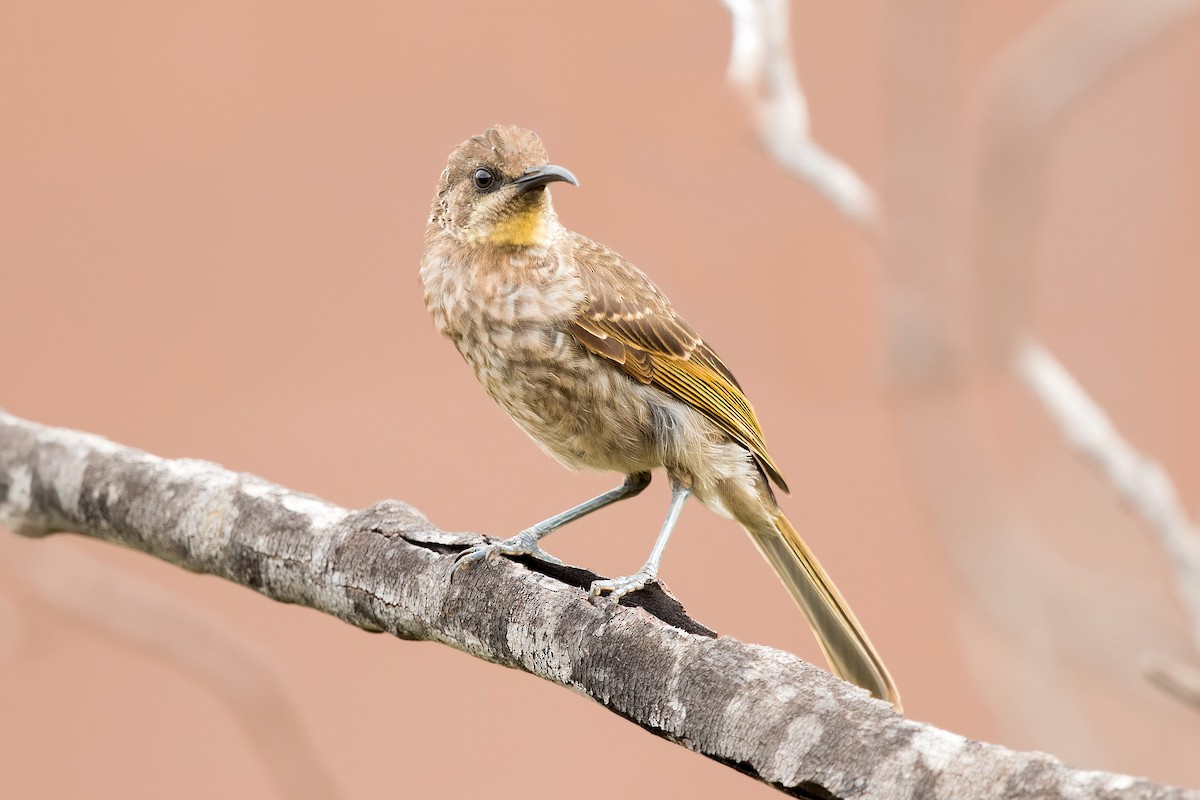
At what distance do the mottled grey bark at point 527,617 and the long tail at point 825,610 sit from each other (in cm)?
92

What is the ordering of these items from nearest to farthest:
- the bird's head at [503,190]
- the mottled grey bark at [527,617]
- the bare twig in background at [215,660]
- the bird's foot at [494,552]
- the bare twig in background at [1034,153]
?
the mottled grey bark at [527,617] → the bird's foot at [494,552] → the bird's head at [503,190] → the bare twig in background at [1034,153] → the bare twig in background at [215,660]

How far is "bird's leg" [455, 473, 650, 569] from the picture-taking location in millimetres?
2564

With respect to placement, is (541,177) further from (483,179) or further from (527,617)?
(527,617)

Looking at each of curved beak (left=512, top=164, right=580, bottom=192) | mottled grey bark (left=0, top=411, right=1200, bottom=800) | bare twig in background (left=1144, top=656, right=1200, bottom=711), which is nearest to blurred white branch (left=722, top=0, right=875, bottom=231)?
curved beak (left=512, top=164, right=580, bottom=192)

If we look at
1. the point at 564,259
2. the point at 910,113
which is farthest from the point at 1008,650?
the point at 564,259

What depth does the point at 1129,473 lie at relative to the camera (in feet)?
9.90

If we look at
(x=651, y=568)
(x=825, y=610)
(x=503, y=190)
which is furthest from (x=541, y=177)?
(x=825, y=610)

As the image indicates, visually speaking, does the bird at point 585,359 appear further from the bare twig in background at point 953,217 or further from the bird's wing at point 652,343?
the bare twig in background at point 953,217

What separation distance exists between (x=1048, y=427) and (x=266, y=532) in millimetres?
Result: 3927

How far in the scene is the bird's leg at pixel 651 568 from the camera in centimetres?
239

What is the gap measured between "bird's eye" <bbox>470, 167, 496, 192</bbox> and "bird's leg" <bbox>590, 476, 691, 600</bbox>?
94 cm

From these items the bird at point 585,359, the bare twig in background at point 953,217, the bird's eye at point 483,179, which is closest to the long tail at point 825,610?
the bird at point 585,359

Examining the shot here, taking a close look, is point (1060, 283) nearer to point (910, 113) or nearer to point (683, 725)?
point (910, 113)

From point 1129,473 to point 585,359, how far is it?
1.39 metres
